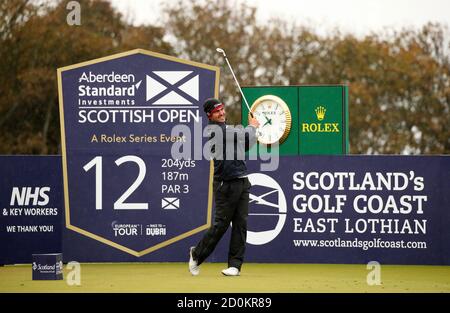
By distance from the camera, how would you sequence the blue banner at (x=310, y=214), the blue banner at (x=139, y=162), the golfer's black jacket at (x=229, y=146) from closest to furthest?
the golfer's black jacket at (x=229, y=146), the blue banner at (x=310, y=214), the blue banner at (x=139, y=162)

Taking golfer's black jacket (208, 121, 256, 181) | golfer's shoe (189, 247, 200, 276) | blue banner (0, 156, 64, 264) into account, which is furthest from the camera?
blue banner (0, 156, 64, 264)

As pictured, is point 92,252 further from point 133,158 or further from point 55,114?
point 55,114

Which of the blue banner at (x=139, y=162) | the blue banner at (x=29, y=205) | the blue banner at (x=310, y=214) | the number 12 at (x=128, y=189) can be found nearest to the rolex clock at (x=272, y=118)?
the blue banner at (x=310, y=214)

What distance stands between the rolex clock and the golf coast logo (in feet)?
5.21

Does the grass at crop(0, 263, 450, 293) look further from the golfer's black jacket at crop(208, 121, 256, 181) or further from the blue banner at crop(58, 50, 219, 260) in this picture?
the golfer's black jacket at crop(208, 121, 256, 181)

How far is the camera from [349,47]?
194ft

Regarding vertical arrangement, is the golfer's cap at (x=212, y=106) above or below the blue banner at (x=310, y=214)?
above

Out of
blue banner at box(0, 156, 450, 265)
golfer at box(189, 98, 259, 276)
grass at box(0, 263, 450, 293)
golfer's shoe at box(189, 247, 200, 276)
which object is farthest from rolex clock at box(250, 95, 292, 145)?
golfer's shoe at box(189, 247, 200, 276)

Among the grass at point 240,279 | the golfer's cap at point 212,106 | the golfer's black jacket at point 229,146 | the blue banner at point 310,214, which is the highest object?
the golfer's cap at point 212,106

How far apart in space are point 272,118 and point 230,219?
4.19 metres

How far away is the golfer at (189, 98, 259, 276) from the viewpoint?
13859 millimetres

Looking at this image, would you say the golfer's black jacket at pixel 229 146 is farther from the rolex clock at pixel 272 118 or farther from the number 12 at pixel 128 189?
the rolex clock at pixel 272 118

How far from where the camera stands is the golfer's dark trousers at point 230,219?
13867 mm
